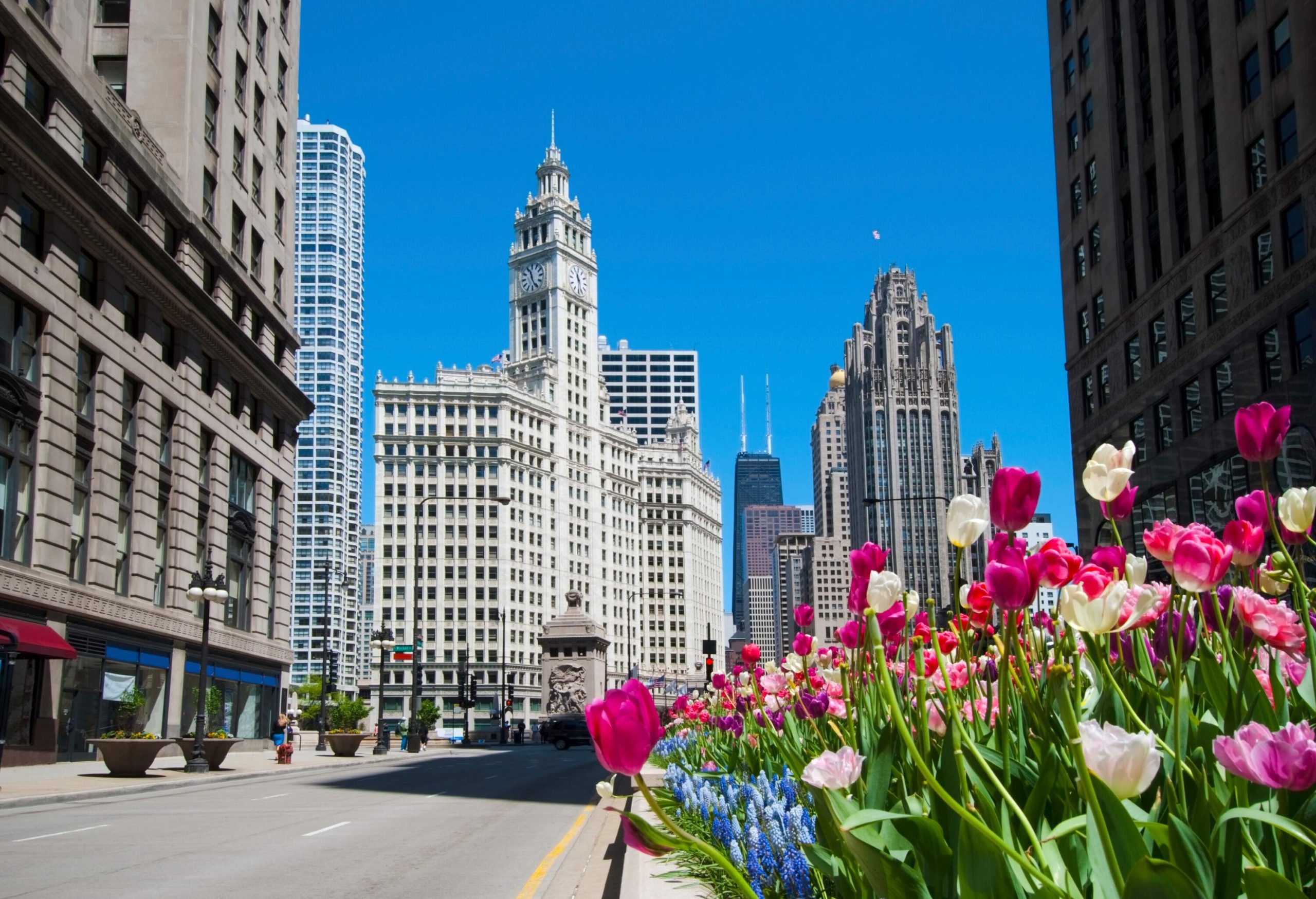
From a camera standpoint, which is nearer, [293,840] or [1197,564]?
[1197,564]

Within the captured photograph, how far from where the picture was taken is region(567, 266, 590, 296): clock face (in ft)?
578

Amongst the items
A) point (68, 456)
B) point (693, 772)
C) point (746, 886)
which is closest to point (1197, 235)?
point (693, 772)

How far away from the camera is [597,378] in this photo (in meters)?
176

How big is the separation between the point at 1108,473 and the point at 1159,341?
1659 inches

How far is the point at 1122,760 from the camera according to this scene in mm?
2566

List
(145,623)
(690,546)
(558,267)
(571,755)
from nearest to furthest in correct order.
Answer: (145,623), (571,755), (558,267), (690,546)

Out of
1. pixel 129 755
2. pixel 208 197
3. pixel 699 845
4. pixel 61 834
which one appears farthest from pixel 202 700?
pixel 699 845

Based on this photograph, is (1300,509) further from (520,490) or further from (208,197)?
(520,490)

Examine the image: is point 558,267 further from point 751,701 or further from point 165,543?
point 751,701

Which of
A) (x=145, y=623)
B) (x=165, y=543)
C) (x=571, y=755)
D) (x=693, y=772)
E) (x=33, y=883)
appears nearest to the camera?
(x=33, y=883)

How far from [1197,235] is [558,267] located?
139472mm

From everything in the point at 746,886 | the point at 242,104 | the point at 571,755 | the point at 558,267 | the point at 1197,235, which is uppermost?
the point at 558,267

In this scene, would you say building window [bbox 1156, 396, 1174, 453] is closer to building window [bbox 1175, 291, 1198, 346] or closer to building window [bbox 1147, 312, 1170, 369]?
building window [bbox 1147, 312, 1170, 369]

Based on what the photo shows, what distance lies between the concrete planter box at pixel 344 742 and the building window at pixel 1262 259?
35830mm
